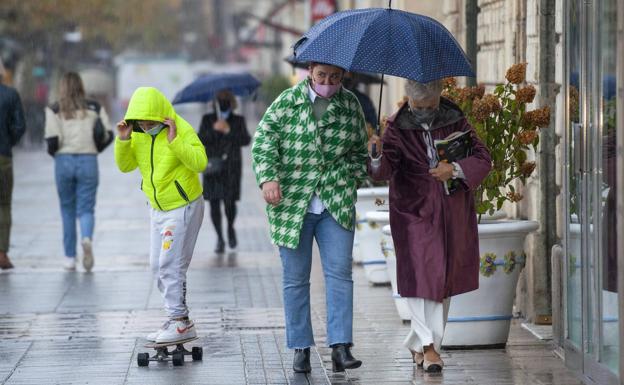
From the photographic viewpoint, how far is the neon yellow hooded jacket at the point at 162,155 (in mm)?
8219

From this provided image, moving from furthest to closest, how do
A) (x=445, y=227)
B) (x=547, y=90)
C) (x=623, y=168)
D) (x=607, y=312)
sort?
(x=547, y=90) < (x=445, y=227) < (x=607, y=312) < (x=623, y=168)

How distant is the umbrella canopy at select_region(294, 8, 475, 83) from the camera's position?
7320 mm

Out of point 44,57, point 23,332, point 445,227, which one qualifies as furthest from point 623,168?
point 44,57

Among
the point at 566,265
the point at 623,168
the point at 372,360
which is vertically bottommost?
the point at 372,360

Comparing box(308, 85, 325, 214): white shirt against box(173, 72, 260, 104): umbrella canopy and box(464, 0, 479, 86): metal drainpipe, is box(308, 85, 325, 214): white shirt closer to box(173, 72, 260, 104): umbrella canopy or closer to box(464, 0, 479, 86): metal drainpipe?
box(464, 0, 479, 86): metal drainpipe

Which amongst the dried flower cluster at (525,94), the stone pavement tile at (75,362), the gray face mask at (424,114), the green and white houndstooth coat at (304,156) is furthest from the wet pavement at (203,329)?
the dried flower cluster at (525,94)

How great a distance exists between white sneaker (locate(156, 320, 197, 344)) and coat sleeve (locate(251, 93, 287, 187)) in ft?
3.83

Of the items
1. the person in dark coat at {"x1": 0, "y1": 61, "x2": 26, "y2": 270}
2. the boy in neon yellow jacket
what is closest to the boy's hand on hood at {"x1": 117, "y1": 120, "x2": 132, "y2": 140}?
the boy in neon yellow jacket

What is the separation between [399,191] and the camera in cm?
788

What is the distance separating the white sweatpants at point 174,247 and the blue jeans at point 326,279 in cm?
74

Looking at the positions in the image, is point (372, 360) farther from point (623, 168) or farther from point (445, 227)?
point (623, 168)

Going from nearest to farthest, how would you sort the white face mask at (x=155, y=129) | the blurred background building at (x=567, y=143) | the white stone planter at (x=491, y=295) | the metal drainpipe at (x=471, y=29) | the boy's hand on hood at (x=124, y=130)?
the blurred background building at (x=567, y=143) < the boy's hand on hood at (x=124, y=130) < the white face mask at (x=155, y=129) < the white stone planter at (x=491, y=295) < the metal drainpipe at (x=471, y=29)

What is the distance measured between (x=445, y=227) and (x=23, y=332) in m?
3.29

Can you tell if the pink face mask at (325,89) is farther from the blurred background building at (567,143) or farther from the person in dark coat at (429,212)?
the blurred background building at (567,143)
